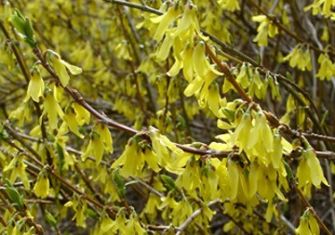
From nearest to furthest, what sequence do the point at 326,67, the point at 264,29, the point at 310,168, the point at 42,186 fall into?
the point at 310,168 < the point at 42,186 < the point at 326,67 < the point at 264,29

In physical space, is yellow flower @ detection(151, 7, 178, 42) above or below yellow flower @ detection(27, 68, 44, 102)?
above

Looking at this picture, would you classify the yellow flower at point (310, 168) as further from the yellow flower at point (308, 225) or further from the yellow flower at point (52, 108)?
the yellow flower at point (52, 108)

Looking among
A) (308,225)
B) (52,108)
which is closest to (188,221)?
(308,225)

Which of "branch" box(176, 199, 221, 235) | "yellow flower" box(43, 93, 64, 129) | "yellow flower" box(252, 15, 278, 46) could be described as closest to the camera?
"yellow flower" box(43, 93, 64, 129)

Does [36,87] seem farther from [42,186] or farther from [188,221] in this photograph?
[188,221]

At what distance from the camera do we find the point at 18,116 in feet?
8.22

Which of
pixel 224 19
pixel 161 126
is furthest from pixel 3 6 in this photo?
pixel 224 19

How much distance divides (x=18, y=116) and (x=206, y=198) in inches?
43.6

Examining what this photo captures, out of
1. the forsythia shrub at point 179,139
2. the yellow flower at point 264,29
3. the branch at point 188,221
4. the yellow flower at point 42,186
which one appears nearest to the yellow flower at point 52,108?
the forsythia shrub at point 179,139

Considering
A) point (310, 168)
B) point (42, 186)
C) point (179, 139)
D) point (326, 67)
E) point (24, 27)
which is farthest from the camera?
point (179, 139)

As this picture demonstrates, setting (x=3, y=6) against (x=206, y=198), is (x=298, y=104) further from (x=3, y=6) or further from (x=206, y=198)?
(x=3, y=6)

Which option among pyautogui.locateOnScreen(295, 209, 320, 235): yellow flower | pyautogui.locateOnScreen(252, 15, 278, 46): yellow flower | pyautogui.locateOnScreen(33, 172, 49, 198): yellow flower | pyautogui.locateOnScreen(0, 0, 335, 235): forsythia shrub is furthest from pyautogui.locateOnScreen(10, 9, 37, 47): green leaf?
pyautogui.locateOnScreen(252, 15, 278, 46): yellow flower

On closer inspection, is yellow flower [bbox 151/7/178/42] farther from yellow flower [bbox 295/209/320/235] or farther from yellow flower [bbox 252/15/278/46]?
yellow flower [bbox 252/15/278/46]

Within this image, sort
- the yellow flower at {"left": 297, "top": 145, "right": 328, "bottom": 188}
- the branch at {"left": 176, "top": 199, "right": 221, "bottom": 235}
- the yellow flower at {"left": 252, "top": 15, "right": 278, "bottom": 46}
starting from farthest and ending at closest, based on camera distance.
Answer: the yellow flower at {"left": 252, "top": 15, "right": 278, "bottom": 46} < the branch at {"left": 176, "top": 199, "right": 221, "bottom": 235} < the yellow flower at {"left": 297, "top": 145, "right": 328, "bottom": 188}
